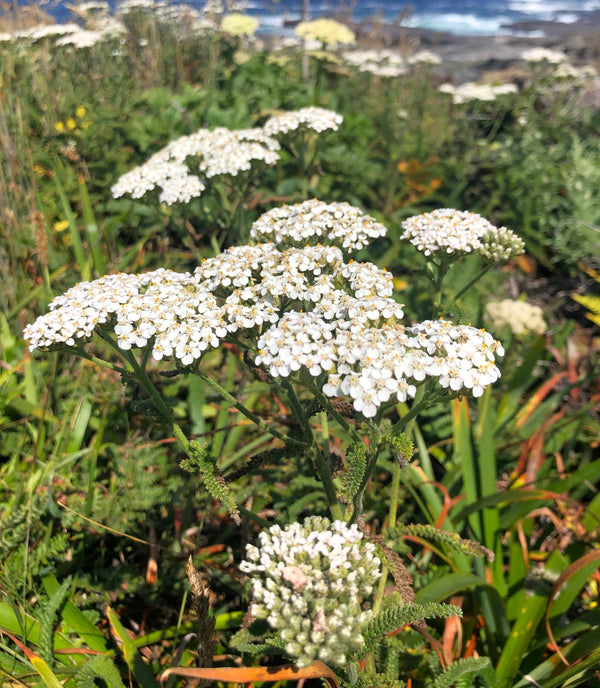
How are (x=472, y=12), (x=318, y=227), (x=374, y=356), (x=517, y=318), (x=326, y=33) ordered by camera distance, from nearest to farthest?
(x=374, y=356) → (x=318, y=227) → (x=517, y=318) → (x=326, y=33) → (x=472, y=12)

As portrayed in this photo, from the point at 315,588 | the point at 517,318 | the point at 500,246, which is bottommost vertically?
the point at 517,318

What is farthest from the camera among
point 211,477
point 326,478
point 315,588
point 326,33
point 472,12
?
point 472,12

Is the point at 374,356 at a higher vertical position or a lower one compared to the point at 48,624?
higher

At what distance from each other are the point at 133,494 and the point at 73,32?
7437 millimetres

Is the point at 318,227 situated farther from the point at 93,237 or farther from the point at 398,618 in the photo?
the point at 93,237

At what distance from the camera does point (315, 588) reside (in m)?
1.69

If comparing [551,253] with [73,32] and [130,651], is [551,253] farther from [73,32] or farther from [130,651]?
[73,32]

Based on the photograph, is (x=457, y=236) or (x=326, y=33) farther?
(x=326, y=33)

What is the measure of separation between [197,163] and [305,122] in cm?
85

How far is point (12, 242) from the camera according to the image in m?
4.31

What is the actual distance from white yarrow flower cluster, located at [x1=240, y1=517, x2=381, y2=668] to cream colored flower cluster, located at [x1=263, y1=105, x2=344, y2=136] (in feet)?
9.51

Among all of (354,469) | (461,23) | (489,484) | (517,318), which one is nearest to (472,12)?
(461,23)

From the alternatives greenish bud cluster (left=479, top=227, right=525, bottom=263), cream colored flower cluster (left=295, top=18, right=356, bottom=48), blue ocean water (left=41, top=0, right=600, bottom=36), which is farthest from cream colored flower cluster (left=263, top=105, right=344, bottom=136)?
blue ocean water (left=41, top=0, right=600, bottom=36)

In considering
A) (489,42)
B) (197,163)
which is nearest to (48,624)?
(197,163)
